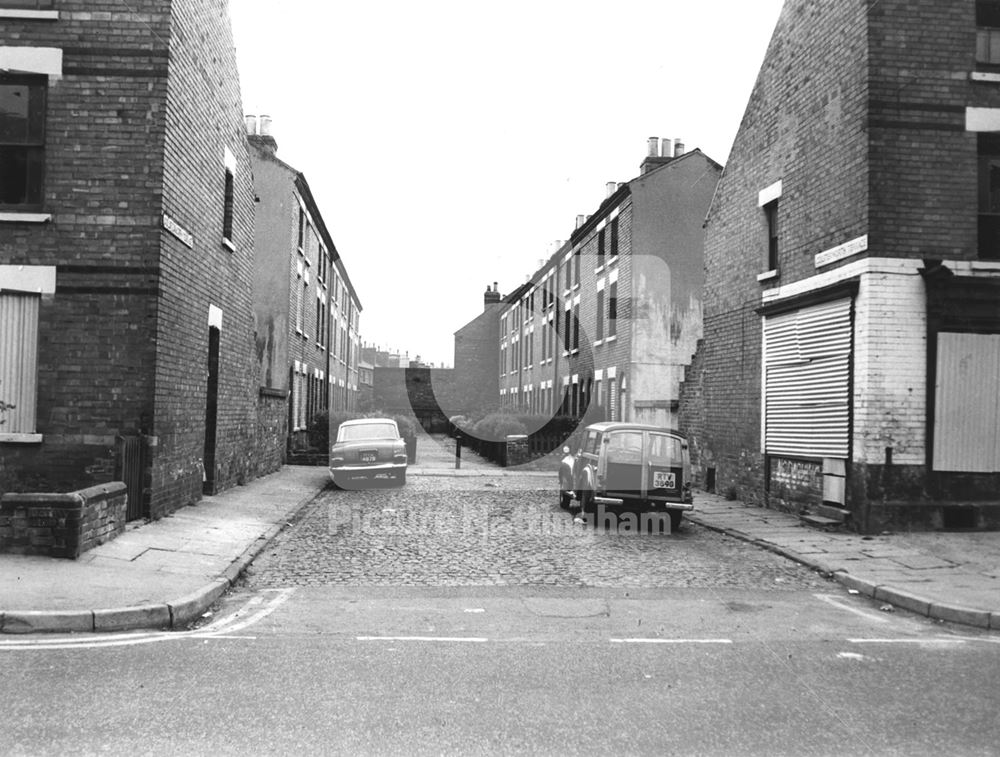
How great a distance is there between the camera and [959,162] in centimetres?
1204

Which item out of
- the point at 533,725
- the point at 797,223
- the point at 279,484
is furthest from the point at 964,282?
the point at 279,484

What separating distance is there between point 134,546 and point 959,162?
12095mm

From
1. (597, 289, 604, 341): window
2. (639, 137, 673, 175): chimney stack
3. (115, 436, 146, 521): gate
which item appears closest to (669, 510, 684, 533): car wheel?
(115, 436, 146, 521): gate

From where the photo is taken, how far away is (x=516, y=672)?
5.36m

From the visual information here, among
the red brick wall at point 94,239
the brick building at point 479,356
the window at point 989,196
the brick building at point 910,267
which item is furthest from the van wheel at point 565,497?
the brick building at point 479,356

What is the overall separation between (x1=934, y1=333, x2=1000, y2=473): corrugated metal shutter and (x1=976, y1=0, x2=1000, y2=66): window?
13.6ft

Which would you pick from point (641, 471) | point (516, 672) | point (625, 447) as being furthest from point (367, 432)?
point (516, 672)

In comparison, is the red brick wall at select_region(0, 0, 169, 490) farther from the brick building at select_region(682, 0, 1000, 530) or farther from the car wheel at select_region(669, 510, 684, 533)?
the brick building at select_region(682, 0, 1000, 530)

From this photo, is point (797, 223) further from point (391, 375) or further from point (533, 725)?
point (391, 375)

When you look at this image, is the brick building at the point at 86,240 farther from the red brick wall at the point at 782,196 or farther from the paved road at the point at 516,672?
the red brick wall at the point at 782,196

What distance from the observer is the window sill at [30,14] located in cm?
1122

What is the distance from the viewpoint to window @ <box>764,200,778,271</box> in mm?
15602

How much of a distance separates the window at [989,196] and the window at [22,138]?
1318 centimetres

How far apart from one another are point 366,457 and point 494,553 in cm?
890
